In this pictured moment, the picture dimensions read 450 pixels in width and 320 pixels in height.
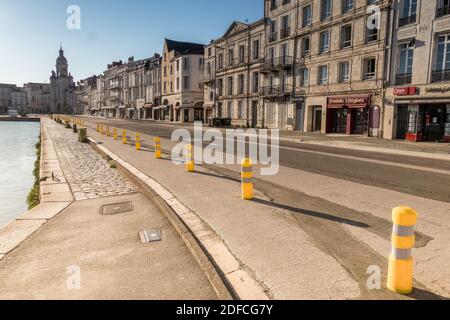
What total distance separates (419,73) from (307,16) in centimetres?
1332

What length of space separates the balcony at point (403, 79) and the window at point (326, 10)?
29.8 feet

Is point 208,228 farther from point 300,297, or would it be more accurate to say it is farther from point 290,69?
point 290,69

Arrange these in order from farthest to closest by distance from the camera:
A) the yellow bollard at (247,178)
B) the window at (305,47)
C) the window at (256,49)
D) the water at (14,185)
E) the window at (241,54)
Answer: the window at (241,54) < the window at (256,49) < the window at (305,47) < the water at (14,185) < the yellow bollard at (247,178)

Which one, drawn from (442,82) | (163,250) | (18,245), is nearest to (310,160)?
(163,250)

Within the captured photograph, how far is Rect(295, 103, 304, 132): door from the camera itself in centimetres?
3308

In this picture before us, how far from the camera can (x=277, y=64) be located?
34.8 meters

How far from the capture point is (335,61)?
28.7 metres

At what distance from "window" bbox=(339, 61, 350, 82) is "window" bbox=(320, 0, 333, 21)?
4.56 meters

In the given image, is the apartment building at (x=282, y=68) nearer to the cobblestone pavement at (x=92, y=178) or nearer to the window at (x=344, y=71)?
the window at (x=344, y=71)

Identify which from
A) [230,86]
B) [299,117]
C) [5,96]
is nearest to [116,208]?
[299,117]

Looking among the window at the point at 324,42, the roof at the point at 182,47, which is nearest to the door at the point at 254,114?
the window at the point at 324,42

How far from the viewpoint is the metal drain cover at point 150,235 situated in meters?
5.17
